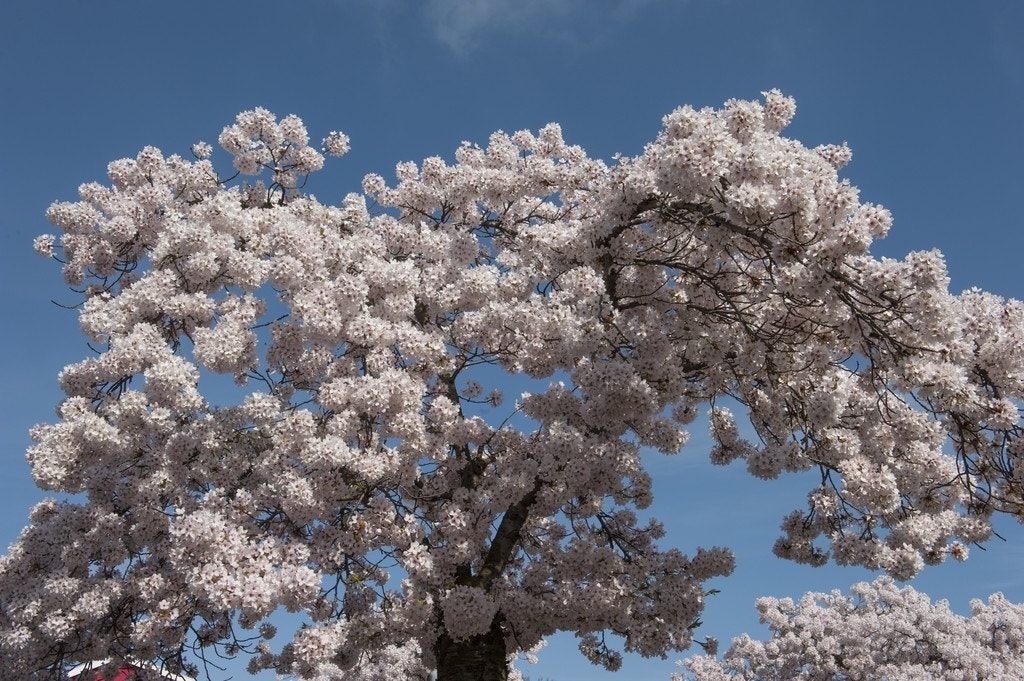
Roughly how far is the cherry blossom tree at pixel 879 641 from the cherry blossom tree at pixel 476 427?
2048 centimetres

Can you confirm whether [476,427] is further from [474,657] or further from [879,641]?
[879,641]

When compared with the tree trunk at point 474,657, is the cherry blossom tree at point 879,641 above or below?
above

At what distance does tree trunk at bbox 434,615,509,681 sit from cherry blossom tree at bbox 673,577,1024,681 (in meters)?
21.1

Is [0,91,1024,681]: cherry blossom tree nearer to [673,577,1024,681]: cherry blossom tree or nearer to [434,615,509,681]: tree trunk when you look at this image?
[434,615,509,681]: tree trunk

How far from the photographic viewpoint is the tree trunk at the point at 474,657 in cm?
1269

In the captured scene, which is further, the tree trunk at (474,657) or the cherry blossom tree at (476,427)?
the tree trunk at (474,657)

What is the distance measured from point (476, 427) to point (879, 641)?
24.7 m

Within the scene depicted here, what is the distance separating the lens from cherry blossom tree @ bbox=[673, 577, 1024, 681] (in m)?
28.7

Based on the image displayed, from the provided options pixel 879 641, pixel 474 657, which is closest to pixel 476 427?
pixel 474 657

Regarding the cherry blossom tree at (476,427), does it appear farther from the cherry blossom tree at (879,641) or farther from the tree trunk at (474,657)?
the cherry blossom tree at (879,641)

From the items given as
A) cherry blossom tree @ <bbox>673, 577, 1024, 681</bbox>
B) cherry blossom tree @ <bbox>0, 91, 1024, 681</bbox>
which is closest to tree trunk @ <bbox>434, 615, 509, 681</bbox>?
cherry blossom tree @ <bbox>0, 91, 1024, 681</bbox>

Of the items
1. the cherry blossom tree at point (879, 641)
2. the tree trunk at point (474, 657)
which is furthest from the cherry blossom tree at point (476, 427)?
the cherry blossom tree at point (879, 641)

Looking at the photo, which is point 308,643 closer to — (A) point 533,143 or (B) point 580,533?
(B) point 580,533

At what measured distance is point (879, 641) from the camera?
99.5ft
